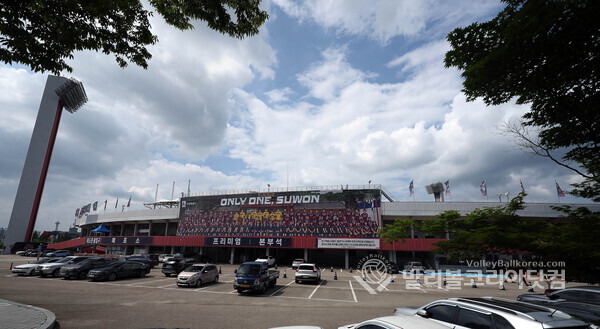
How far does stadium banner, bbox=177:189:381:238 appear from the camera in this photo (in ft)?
135

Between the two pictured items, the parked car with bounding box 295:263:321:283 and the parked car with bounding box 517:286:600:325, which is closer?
the parked car with bounding box 517:286:600:325

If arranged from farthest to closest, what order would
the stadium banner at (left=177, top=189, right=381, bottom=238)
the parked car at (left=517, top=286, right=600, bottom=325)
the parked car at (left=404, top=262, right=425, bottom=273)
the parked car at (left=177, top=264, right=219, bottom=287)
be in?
the stadium banner at (left=177, top=189, right=381, bottom=238) < the parked car at (left=404, top=262, right=425, bottom=273) < the parked car at (left=177, top=264, right=219, bottom=287) < the parked car at (left=517, top=286, right=600, bottom=325)

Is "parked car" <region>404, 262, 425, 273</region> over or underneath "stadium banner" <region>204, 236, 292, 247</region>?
underneath

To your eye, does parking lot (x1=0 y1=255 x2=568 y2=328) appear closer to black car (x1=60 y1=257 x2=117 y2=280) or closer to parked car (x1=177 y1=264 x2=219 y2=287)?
parked car (x1=177 y1=264 x2=219 y2=287)

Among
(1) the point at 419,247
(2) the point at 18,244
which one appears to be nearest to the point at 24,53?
(1) the point at 419,247

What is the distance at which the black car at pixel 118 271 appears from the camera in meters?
20.0

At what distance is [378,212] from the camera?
41.2m

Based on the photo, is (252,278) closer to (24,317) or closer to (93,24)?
(24,317)

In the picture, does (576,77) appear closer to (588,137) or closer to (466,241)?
(588,137)

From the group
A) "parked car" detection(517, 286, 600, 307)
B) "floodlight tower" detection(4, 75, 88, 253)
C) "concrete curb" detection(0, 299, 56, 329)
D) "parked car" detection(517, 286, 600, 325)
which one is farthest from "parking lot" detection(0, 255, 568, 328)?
"floodlight tower" detection(4, 75, 88, 253)

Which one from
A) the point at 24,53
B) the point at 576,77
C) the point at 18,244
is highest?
the point at 24,53

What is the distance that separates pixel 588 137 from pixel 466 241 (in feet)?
10.6

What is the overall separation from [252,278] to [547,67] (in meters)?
15.7

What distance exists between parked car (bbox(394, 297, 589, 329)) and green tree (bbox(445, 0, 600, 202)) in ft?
8.49
